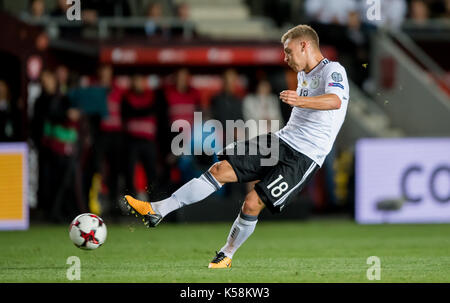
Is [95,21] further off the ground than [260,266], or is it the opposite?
[95,21]

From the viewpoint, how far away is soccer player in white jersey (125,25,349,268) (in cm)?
741

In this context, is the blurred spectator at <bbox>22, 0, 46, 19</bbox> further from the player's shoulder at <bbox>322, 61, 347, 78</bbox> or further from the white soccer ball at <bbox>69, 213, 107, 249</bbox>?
the player's shoulder at <bbox>322, 61, 347, 78</bbox>

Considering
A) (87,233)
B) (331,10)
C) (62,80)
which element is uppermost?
(331,10)

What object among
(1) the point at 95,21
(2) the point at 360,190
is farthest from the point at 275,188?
(1) the point at 95,21

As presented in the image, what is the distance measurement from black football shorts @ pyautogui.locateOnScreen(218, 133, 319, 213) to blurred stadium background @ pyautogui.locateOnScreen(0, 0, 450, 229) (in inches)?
230

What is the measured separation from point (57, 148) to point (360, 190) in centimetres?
438

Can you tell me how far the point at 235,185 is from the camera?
543 inches

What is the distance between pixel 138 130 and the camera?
13.4 metres

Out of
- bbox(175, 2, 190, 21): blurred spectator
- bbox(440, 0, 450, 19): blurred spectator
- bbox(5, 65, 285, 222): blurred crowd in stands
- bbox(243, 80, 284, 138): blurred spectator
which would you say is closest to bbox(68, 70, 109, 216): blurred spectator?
bbox(5, 65, 285, 222): blurred crowd in stands

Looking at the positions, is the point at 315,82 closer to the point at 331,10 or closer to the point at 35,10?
the point at 35,10

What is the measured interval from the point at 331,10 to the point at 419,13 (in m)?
2.36

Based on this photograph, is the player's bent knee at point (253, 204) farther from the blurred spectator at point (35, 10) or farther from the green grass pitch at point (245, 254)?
the blurred spectator at point (35, 10)
